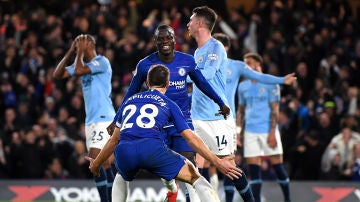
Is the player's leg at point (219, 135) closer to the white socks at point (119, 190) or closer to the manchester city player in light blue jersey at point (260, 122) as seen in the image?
the white socks at point (119, 190)

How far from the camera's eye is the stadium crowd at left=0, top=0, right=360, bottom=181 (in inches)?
693

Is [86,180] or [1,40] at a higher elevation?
[1,40]

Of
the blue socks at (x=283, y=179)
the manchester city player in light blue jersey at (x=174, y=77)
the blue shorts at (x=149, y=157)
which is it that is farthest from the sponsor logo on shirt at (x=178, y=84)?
the blue socks at (x=283, y=179)

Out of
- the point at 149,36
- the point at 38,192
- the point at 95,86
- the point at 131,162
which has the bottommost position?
the point at 38,192

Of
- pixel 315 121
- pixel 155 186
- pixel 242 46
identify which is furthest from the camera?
pixel 242 46

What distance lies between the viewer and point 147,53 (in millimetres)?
20328

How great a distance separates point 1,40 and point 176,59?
1193cm

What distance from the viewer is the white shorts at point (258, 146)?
13.7 metres

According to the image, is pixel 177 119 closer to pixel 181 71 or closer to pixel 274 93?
pixel 181 71

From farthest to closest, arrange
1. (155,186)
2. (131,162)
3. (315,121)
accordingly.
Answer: (315,121) → (155,186) → (131,162)

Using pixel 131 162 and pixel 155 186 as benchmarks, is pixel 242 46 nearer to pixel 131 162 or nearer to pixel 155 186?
pixel 155 186

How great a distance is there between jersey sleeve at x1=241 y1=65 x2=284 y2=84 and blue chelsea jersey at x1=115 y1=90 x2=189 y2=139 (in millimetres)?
3408

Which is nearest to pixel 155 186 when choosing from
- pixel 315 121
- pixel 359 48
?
pixel 315 121

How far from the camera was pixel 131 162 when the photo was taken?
29.8 ft
